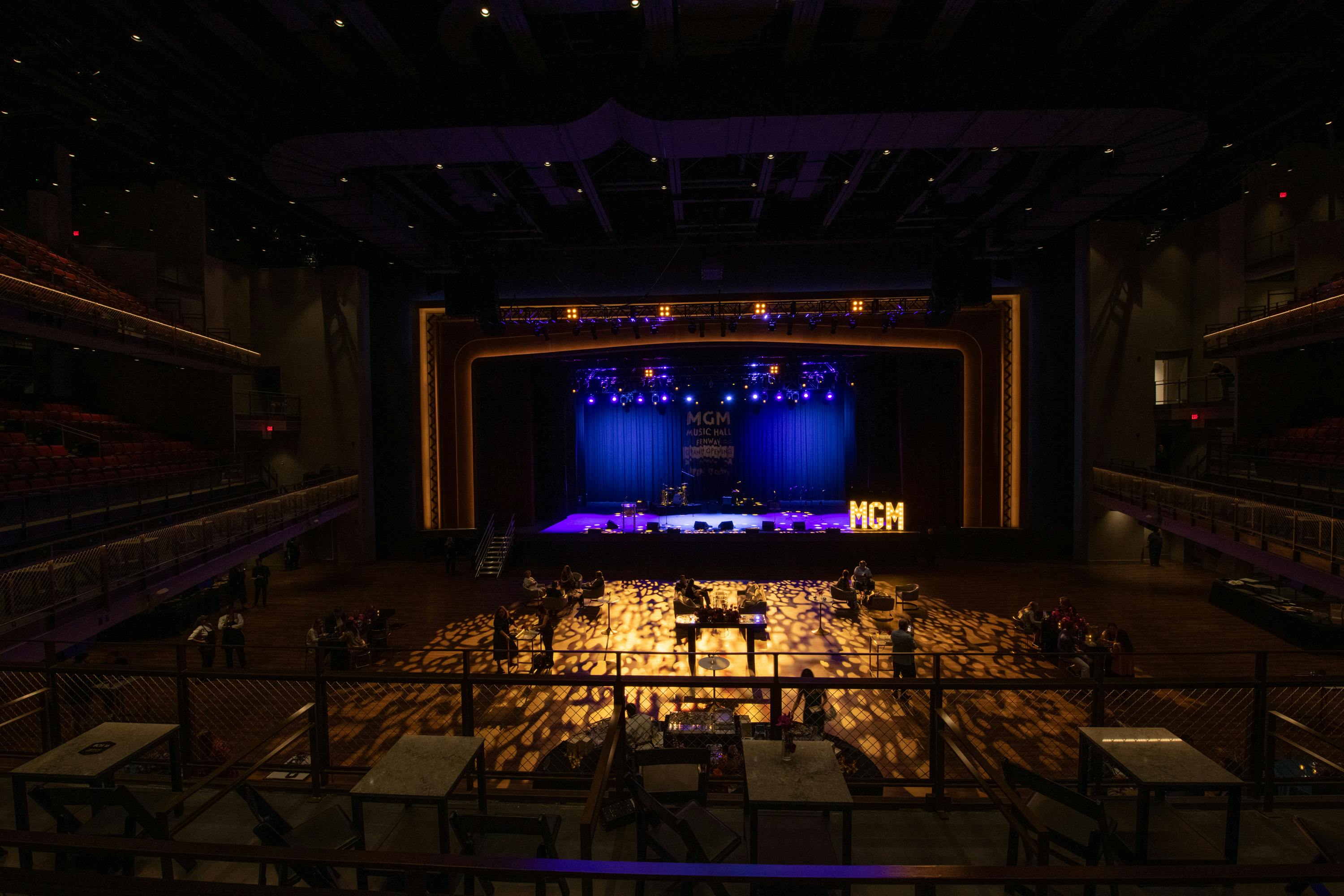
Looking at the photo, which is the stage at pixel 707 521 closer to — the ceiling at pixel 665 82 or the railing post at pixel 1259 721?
the ceiling at pixel 665 82

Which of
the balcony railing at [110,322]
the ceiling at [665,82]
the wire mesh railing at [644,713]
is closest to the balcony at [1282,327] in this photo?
the ceiling at [665,82]

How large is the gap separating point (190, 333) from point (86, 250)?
4.10m

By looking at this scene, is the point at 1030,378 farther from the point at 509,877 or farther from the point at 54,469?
the point at 54,469

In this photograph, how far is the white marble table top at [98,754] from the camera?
3160 mm

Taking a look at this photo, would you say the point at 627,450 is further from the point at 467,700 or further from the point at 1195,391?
the point at 467,700

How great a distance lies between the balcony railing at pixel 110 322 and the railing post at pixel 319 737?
11.5 metres

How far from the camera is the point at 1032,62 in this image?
9.63 meters

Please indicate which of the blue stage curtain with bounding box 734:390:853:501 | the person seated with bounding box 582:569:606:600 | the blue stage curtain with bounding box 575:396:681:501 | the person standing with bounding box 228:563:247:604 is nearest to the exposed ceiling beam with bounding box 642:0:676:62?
the person seated with bounding box 582:569:606:600

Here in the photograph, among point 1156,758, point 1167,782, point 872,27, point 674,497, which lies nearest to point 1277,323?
point 872,27

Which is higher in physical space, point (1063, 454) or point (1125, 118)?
point (1125, 118)

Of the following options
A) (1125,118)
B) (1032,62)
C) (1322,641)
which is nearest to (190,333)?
(1032,62)

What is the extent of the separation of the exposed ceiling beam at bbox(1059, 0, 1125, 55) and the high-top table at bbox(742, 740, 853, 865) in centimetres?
1074

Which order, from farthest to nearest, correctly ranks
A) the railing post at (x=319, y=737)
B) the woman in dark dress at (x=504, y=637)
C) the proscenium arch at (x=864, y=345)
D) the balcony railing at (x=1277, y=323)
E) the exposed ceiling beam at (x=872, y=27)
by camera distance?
the proscenium arch at (x=864, y=345) < the balcony railing at (x=1277, y=323) < the woman in dark dress at (x=504, y=637) < the exposed ceiling beam at (x=872, y=27) < the railing post at (x=319, y=737)

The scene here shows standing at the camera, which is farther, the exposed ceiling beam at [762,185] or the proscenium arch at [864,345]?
the proscenium arch at [864,345]
